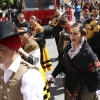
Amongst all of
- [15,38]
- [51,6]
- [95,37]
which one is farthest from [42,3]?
[15,38]

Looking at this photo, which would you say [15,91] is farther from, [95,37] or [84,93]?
[95,37]

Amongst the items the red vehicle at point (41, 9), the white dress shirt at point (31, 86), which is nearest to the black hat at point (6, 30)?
the white dress shirt at point (31, 86)

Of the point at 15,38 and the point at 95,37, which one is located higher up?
the point at 15,38

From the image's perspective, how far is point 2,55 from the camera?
1769 mm

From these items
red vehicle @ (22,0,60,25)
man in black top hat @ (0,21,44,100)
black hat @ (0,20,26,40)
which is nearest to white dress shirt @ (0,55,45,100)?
man in black top hat @ (0,21,44,100)

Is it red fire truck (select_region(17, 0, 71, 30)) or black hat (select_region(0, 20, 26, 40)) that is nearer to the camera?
black hat (select_region(0, 20, 26, 40))

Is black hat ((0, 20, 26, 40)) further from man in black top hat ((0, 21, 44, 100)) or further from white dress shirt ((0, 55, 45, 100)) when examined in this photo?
white dress shirt ((0, 55, 45, 100))

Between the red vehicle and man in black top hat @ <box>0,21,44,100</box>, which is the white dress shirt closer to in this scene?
man in black top hat @ <box>0,21,44,100</box>

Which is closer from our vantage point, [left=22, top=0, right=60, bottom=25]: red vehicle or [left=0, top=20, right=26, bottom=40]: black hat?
[left=0, top=20, right=26, bottom=40]: black hat

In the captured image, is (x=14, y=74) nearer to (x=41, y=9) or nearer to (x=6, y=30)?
(x=6, y=30)

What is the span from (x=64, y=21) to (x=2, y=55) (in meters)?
2.85

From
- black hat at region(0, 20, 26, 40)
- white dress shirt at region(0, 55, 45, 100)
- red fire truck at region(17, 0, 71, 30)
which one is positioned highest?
black hat at region(0, 20, 26, 40)

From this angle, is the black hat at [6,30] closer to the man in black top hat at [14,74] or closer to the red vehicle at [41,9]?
the man in black top hat at [14,74]

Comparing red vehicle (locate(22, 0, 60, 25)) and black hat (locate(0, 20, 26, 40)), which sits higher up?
black hat (locate(0, 20, 26, 40))
